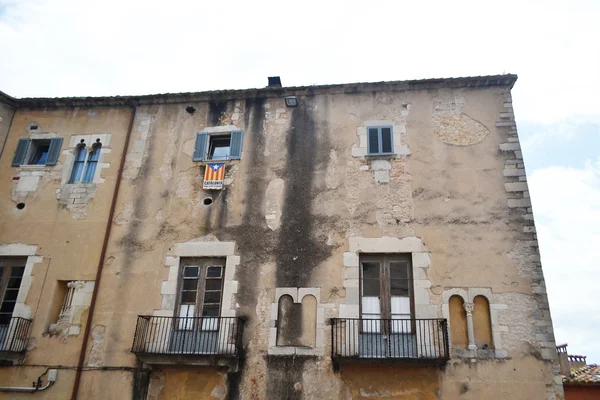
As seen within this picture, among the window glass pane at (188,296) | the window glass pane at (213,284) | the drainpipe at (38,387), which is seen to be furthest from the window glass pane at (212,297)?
the drainpipe at (38,387)

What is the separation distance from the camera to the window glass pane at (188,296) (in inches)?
438

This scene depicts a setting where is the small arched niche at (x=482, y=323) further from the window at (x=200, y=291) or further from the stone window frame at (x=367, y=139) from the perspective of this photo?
the window at (x=200, y=291)

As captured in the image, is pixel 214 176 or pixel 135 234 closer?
pixel 135 234

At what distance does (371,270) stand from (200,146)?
5355mm

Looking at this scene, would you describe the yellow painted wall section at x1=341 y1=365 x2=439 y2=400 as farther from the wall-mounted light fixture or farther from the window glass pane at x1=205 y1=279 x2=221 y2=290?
the wall-mounted light fixture

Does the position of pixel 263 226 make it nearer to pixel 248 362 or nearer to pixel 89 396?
pixel 248 362

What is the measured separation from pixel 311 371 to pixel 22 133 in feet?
33.1

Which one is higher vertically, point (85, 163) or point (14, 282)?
point (85, 163)

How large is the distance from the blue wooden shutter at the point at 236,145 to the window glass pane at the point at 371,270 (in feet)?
13.7

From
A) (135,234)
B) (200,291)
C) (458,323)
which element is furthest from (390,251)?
(135,234)

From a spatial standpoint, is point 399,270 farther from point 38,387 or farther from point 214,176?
point 38,387

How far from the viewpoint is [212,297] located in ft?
36.3

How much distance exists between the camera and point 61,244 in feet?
39.4

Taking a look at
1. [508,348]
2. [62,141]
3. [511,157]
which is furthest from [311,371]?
[62,141]
